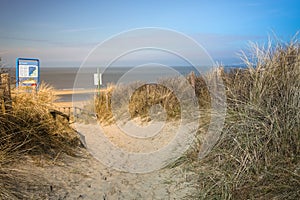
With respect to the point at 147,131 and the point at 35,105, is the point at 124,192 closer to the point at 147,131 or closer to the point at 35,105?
the point at 35,105

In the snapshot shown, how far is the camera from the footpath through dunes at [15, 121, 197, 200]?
4560mm

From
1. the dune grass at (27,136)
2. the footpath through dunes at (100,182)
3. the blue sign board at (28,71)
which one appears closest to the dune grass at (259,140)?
the footpath through dunes at (100,182)

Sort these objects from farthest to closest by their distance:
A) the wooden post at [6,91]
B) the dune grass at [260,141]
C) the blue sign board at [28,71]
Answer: the blue sign board at [28,71] → the wooden post at [6,91] → the dune grass at [260,141]

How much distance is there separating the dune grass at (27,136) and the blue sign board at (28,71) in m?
1.69

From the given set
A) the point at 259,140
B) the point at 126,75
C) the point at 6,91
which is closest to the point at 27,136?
the point at 6,91

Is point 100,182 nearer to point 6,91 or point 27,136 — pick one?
point 27,136

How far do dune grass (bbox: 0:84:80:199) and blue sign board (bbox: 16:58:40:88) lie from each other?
5.53 feet

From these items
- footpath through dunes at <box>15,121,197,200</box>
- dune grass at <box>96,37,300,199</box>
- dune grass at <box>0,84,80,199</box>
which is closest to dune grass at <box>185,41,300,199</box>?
dune grass at <box>96,37,300,199</box>

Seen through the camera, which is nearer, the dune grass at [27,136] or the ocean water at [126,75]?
the dune grass at [27,136]

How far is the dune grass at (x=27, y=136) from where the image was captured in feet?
15.1

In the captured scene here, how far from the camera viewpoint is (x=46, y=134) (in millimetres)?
6008

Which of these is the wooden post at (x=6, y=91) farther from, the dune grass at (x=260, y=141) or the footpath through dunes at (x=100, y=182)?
the dune grass at (x=260, y=141)

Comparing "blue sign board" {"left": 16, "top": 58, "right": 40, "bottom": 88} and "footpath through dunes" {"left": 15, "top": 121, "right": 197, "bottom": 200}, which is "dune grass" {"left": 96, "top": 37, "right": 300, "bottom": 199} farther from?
"blue sign board" {"left": 16, "top": 58, "right": 40, "bottom": 88}

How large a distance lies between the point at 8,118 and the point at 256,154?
3848 millimetres
